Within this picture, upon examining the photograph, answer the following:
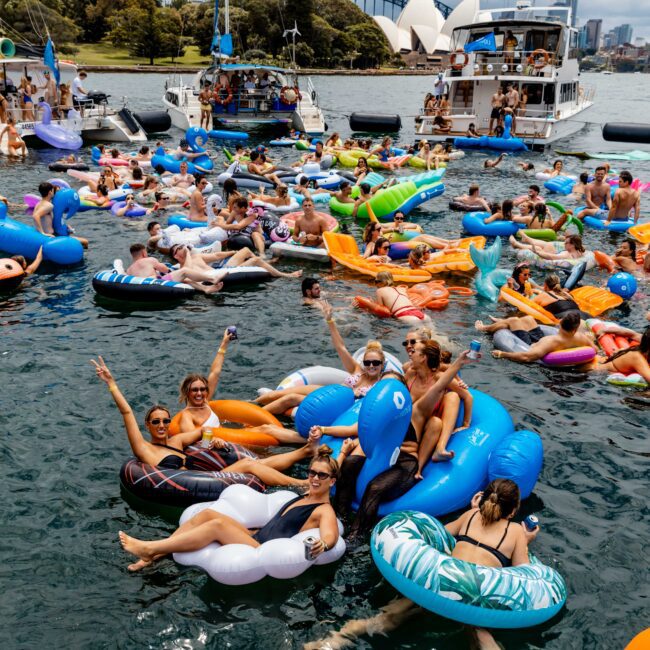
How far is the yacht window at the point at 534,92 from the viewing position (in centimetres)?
2938

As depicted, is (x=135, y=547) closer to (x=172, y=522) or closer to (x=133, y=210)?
(x=172, y=522)

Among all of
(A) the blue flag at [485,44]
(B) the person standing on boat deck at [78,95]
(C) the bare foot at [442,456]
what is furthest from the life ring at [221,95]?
(C) the bare foot at [442,456]

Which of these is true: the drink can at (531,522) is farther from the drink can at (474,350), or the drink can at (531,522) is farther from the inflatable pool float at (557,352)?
the inflatable pool float at (557,352)

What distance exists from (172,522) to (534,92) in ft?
91.2

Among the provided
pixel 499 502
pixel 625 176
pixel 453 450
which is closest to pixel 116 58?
pixel 625 176

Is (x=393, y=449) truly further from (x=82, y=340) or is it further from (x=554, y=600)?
(x=82, y=340)

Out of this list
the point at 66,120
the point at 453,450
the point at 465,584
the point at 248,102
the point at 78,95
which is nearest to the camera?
the point at 465,584

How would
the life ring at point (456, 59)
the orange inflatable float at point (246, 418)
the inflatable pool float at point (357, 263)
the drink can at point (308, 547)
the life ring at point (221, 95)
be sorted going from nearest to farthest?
1. the drink can at point (308, 547)
2. the orange inflatable float at point (246, 418)
3. the inflatable pool float at point (357, 263)
4. the life ring at point (456, 59)
5. the life ring at point (221, 95)

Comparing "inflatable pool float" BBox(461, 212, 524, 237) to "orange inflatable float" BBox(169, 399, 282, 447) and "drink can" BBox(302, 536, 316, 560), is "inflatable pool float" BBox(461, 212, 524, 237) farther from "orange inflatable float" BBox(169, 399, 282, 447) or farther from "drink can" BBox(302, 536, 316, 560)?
"drink can" BBox(302, 536, 316, 560)

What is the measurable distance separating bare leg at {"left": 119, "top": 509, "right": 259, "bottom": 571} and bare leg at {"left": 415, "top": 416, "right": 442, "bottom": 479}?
1701 mm

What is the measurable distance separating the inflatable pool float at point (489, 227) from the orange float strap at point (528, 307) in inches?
193

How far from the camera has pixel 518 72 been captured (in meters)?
29.1

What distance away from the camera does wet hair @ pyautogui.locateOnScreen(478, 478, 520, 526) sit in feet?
17.4

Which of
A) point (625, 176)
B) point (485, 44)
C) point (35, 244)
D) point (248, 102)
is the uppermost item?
point (485, 44)
